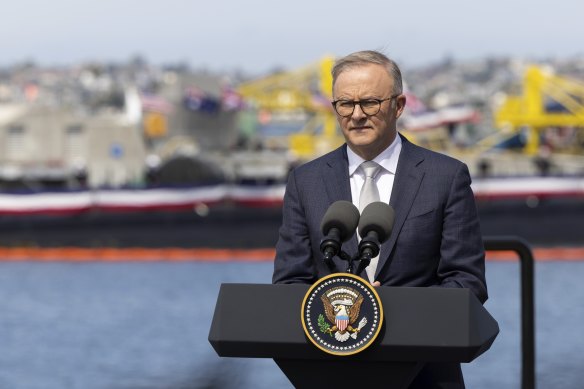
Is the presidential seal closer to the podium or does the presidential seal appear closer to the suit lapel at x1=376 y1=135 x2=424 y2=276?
the podium

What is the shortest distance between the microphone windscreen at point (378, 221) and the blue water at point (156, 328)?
9840mm

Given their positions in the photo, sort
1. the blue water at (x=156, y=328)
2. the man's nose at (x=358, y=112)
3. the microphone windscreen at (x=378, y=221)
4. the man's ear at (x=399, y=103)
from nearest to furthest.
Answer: the microphone windscreen at (x=378, y=221)
the man's nose at (x=358, y=112)
the man's ear at (x=399, y=103)
the blue water at (x=156, y=328)

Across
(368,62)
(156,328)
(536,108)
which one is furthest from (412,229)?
(536,108)

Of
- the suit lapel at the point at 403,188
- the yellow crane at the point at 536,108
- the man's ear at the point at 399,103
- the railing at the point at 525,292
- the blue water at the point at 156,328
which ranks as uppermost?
the man's ear at the point at 399,103

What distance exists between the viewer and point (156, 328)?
2436 cm

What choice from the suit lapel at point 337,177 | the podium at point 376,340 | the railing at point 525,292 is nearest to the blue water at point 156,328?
the railing at point 525,292

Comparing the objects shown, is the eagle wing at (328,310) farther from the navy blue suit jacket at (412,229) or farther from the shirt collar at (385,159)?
the shirt collar at (385,159)

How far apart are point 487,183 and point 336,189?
36183mm

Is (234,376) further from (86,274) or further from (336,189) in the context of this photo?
(86,274)

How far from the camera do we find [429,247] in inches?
140

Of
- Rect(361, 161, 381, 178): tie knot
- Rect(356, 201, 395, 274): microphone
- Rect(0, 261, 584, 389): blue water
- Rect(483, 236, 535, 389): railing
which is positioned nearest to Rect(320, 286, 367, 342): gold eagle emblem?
Rect(356, 201, 395, 274): microphone

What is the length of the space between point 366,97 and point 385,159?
294mm

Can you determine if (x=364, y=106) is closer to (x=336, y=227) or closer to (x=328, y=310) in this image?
(x=336, y=227)

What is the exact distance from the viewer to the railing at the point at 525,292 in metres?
4.50
